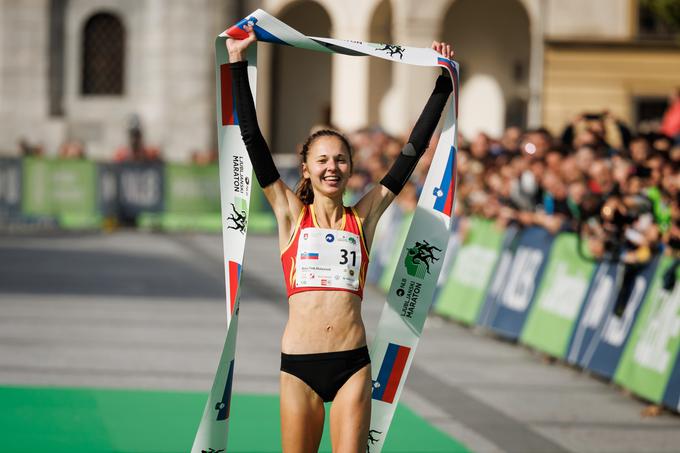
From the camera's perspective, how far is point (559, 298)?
13.2m

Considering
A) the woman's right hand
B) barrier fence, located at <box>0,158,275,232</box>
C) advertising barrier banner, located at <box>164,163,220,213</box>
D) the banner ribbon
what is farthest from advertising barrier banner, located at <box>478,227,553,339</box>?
advertising barrier banner, located at <box>164,163,220,213</box>

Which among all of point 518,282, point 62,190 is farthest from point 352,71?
point 518,282

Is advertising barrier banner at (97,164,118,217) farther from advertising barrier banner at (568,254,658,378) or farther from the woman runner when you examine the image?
the woman runner

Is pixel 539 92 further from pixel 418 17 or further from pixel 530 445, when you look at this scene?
pixel 530 445

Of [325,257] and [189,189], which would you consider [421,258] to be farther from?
[189,189]

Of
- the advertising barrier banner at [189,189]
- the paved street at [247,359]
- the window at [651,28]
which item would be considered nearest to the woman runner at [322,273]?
the paved street at [247,359]

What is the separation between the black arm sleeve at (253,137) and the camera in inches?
246

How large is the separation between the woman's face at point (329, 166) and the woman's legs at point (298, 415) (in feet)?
2.75

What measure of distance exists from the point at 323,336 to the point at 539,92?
2884cm

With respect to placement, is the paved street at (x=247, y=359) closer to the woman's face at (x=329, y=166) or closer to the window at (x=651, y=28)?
the woman's face at (x=329, y=166)

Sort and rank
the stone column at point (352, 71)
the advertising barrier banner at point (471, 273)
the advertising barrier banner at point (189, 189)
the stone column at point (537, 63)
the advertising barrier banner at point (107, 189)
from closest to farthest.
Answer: the advertising barrier banner at point (471, 273), the advertising barrier banner at point (107, 189), the advertising barrier banner at point (189, 189), the stone column at point (537, 63), the stone column at point (352, 71)

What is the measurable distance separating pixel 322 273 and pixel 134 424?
3.86 meters

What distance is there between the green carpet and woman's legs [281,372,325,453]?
281cm

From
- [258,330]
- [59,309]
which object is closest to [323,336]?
[258,330]
